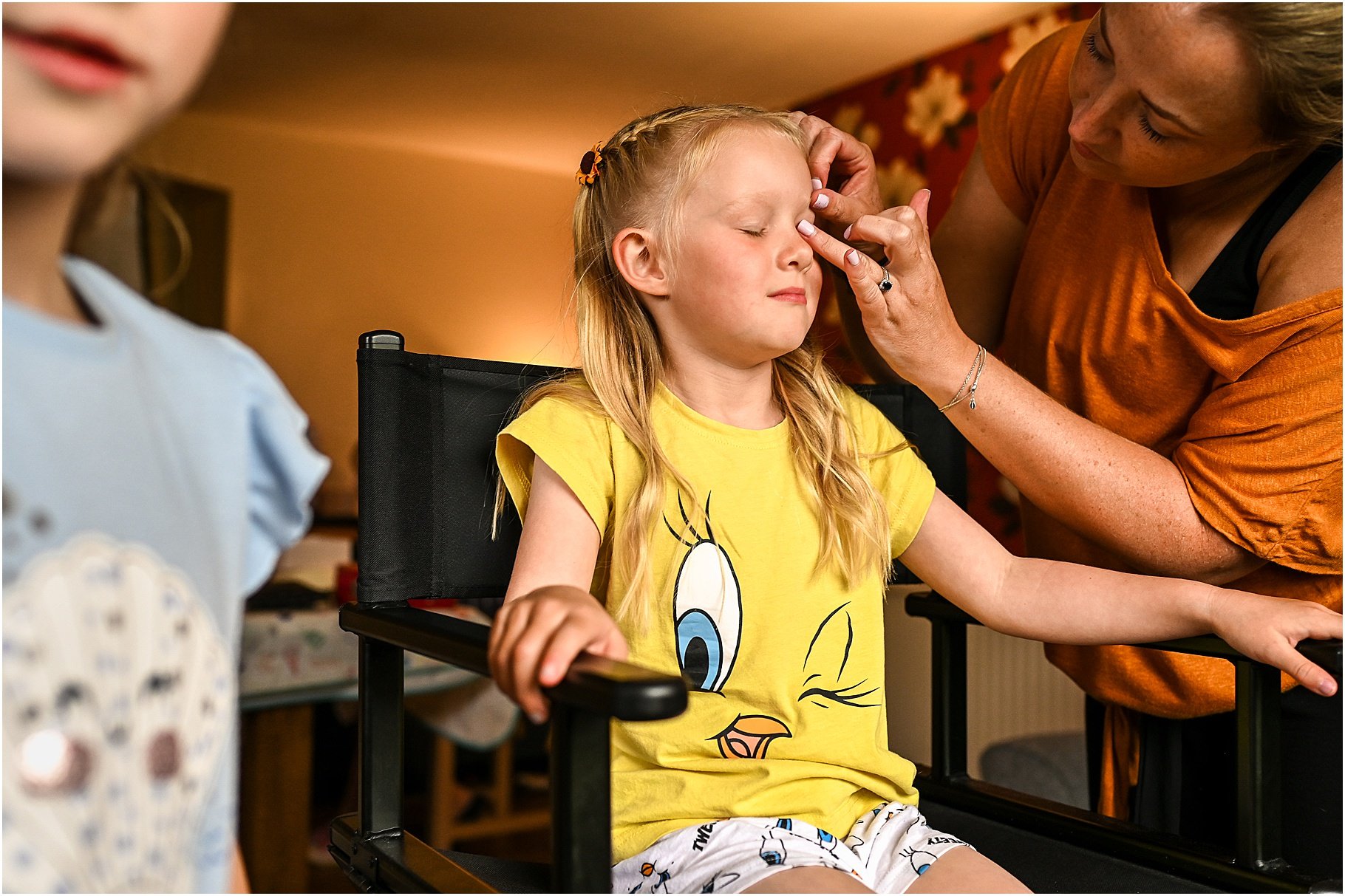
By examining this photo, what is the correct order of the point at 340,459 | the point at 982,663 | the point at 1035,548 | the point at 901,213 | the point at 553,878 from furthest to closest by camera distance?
the point at 982,663
the point at 1035,548
the point at 901,213
the point at 340,459
the point at 553,878

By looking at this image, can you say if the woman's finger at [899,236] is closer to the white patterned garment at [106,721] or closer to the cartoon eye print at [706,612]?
the cartoon eye print at [706,612]

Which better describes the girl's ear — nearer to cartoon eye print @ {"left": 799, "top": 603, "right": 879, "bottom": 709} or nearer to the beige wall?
the beige wall

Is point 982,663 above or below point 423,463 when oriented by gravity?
below

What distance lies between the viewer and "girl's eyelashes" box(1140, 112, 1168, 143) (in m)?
0.93

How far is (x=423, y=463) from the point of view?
97cm

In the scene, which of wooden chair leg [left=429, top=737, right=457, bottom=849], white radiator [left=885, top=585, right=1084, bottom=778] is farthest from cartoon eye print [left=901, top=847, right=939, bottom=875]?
wooden chair leg [left=429, top=737, right=457, bottom=849]

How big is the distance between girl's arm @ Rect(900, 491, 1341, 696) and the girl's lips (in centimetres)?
81

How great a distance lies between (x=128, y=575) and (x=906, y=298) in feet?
2.23

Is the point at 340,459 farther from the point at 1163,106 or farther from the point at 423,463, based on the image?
the point at 1163,106

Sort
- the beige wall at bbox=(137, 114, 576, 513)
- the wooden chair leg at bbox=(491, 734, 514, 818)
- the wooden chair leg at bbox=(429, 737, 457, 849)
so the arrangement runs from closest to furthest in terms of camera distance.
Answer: the beige wall at bbox=(137, 114, 576, 513), the wooden chair leg at bbox=(429, 737, 457, 849), the wooden chair leg at bbox=(491, 734, 514, 818)

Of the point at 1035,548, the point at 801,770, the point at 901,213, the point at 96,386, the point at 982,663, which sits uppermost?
the point at 901,213

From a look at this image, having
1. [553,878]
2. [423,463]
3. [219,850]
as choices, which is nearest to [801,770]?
[553,878]

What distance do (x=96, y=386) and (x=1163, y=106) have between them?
0.84 m

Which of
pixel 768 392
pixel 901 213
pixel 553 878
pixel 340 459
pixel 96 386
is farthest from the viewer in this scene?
pixel 768 392
